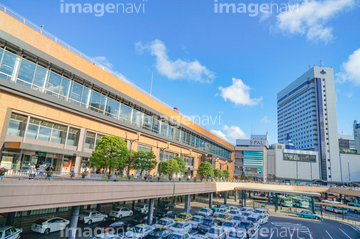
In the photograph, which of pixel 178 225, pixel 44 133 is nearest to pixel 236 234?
pixel 178 225

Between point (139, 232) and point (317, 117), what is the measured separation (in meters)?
122

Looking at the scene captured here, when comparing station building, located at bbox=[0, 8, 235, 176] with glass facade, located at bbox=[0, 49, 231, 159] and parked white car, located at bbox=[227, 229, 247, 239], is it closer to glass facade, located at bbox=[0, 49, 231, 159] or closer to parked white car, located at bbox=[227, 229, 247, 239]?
glass facade, located at bbox=[0, 49, 231, 159]

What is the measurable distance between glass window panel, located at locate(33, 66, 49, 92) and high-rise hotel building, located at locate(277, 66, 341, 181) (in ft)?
375

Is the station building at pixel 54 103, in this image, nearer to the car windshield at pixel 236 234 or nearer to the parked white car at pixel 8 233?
the parked white car at pixel 8 233

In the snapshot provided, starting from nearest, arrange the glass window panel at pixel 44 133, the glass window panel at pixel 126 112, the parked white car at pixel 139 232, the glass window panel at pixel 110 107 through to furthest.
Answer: the parked white car at pixel 139 232 < the glass window panel at pixel 44 133 < the glass window panel at pixel 110 107 < the glass window panel at pixel 126 112

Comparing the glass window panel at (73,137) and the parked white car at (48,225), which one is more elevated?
the glass window panel at (73,137)

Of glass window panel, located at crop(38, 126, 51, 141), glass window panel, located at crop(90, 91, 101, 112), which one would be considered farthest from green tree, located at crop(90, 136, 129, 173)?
glass window panel, located at crop(90, 91, 101, 112)

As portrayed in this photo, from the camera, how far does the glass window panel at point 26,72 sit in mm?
22406

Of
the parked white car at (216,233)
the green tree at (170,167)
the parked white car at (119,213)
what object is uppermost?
the green tree at (170,167)

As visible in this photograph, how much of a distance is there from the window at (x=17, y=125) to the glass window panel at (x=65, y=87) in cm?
513

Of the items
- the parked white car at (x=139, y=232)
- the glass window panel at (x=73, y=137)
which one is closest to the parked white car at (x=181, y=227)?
the parked white car at (x=139, y=232)

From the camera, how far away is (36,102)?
23656 millimetres

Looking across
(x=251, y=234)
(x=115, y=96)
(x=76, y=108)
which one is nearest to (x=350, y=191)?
(x=251, y=234)

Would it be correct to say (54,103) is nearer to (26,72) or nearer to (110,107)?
(26,72)
